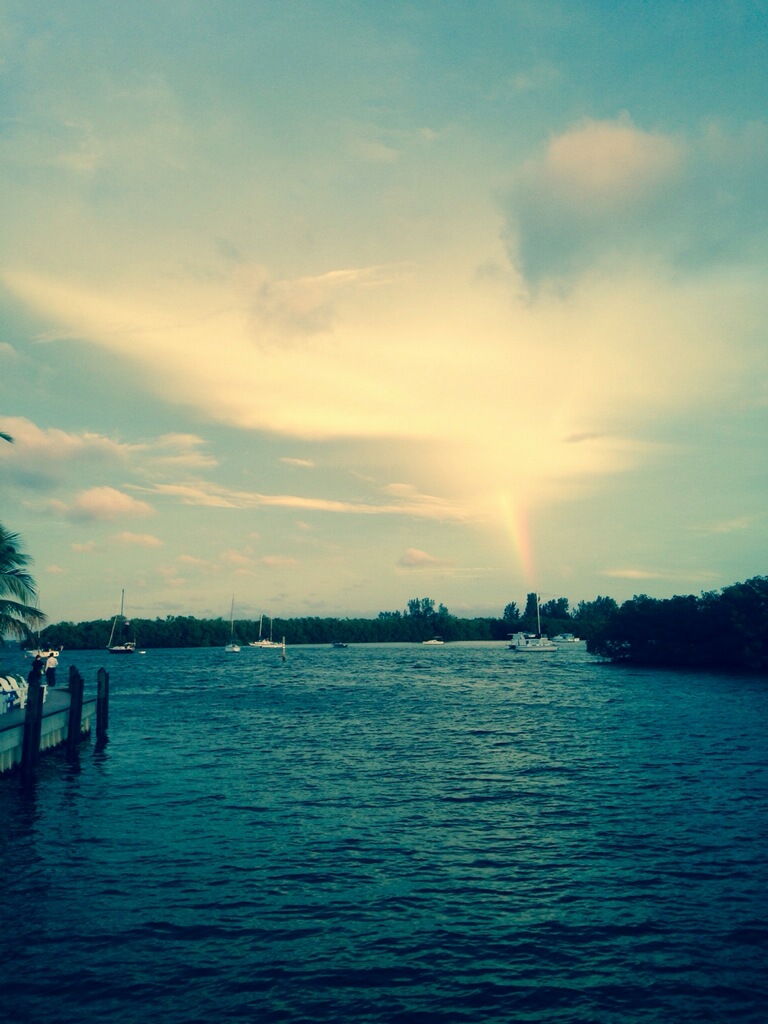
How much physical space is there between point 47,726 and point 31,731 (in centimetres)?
713

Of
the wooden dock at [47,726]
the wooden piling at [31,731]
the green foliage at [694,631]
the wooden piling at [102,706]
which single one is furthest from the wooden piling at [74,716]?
the green foliage at [694,631]

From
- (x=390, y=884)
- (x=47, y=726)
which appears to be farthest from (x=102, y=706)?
(x=390, y=884)

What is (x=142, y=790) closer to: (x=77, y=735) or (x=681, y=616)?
(x=77, y=735)

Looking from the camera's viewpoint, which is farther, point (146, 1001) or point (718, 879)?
point (718, 879)

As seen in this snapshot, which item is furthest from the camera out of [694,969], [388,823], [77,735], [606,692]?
[606,692]

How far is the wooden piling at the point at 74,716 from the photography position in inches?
→ 1567

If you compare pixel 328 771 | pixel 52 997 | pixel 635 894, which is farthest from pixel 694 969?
pixel 328 771

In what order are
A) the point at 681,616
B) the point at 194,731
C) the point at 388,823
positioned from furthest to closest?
the point at 681,616 → the point at 194,731 → the point at 388,823

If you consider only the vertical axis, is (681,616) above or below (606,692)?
above

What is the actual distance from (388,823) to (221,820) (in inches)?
229

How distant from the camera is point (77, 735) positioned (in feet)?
134

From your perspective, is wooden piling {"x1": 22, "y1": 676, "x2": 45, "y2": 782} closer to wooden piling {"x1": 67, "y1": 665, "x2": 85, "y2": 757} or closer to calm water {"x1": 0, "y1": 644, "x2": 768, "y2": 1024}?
calm water {"x1": 0, "y1": 644, "x2": 768, "y2": 1024}

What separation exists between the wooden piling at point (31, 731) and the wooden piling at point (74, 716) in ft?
21.5

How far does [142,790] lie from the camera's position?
107 ft
